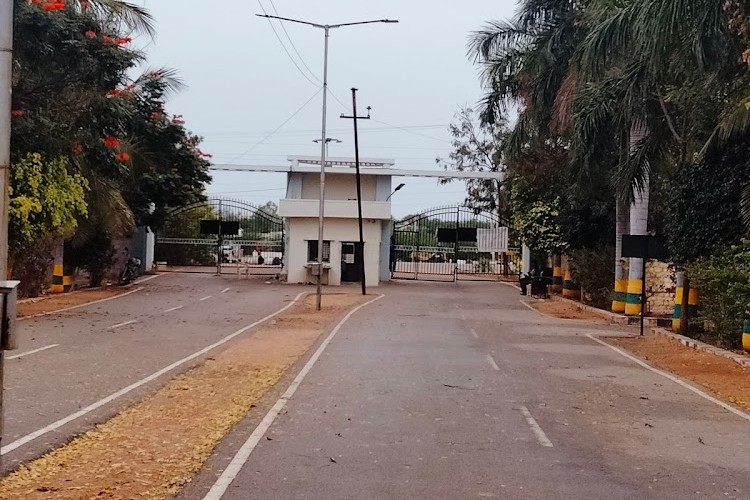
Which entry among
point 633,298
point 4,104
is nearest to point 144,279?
point 633,298

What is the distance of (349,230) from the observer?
45.7m

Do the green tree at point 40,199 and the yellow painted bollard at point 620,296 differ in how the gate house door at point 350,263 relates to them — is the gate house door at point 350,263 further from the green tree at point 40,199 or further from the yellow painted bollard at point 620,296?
the green tree at point 40,199

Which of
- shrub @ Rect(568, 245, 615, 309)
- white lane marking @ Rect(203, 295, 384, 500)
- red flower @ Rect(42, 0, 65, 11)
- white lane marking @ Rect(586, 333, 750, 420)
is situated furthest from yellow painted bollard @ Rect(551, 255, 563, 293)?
white lane marking @ Rect(203, 295, 384, 500)

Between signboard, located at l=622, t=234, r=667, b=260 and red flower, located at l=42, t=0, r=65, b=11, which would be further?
signboard, located at l=622, t=234, r=667, b=260

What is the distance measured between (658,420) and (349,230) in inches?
1388

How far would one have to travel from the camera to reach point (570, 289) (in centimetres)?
3800

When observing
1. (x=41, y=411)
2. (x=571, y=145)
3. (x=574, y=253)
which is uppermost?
(x=571, y=145)

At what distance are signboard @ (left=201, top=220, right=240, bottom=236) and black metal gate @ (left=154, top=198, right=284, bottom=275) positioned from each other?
1.08 ft

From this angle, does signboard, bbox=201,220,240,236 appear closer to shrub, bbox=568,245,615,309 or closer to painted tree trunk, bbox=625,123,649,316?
shrub, bbox=568,245,615,309

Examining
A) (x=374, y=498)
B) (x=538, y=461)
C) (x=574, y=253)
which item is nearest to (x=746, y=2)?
(x=538, y=461)

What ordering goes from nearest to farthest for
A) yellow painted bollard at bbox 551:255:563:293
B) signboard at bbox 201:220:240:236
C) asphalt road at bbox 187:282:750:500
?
asphalt road at bbox 187:282:750:500 → yellow painted bollard at bbox 551:255:563:293 → signboard at bbox 201:220:240:236

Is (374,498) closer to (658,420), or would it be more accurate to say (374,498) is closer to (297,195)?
(658,420)

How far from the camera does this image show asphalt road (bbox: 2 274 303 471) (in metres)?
9.91

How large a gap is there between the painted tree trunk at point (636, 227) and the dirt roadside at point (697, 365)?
389cm
